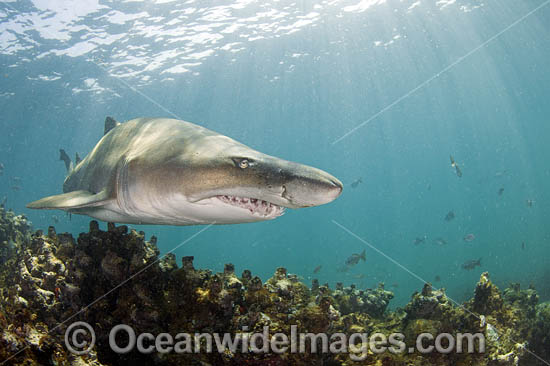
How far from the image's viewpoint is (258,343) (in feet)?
7.32

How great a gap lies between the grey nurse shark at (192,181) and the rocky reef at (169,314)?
2.03 ft

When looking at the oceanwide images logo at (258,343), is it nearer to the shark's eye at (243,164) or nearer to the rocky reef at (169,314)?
the rocky reef at (169,314)

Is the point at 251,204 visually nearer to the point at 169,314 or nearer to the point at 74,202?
the point at 169,314

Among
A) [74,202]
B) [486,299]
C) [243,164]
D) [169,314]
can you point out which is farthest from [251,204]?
[486,299]

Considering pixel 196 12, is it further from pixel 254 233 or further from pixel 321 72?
pixel 254 233

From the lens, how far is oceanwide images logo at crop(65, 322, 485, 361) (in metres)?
2.24

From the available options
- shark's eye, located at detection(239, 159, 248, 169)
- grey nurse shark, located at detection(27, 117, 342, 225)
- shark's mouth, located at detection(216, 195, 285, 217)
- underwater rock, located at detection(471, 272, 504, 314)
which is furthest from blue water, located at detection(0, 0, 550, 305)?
shark's eye, located at detection(239, 159, 248, 169)

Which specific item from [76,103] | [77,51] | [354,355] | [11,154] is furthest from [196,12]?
[11,154]

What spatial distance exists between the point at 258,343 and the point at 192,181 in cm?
144

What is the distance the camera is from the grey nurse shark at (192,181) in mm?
2352

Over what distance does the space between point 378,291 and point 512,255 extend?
4656cm

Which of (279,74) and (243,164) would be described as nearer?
(243,164)

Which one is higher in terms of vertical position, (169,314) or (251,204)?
(251,204)

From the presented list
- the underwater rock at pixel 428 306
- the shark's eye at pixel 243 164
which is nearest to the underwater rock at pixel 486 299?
the underwater rock at pixel 428 306
